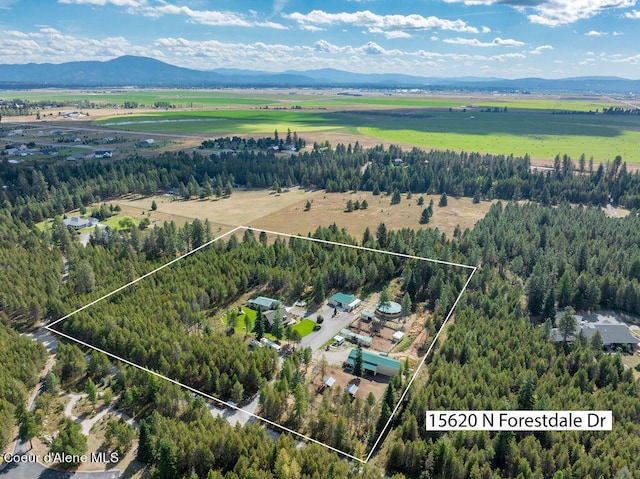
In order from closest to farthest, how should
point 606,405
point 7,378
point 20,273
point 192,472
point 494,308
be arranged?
point 192,472 → point 606,405 → point 7,378 → point 494,308 → point 20,273

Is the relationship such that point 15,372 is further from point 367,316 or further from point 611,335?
point 611,335

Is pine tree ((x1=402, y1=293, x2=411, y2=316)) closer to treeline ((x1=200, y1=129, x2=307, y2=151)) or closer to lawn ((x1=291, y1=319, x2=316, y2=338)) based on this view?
lawn ((x1=291, y1=319, x2=316, y2=338))

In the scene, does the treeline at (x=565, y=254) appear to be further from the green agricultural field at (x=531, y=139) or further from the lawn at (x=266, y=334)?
→ the green agricultural field at (x=531, y=139)

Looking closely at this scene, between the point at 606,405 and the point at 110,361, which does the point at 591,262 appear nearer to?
the point at 606,405

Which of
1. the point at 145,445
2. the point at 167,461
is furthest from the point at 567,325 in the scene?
the point at 145,445

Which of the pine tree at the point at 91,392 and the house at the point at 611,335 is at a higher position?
the house at the point at 611,335

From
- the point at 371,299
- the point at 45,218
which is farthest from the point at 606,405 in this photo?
the point at 45,218

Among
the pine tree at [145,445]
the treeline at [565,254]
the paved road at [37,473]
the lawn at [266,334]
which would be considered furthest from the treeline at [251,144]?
the pine tree at [145,445]
